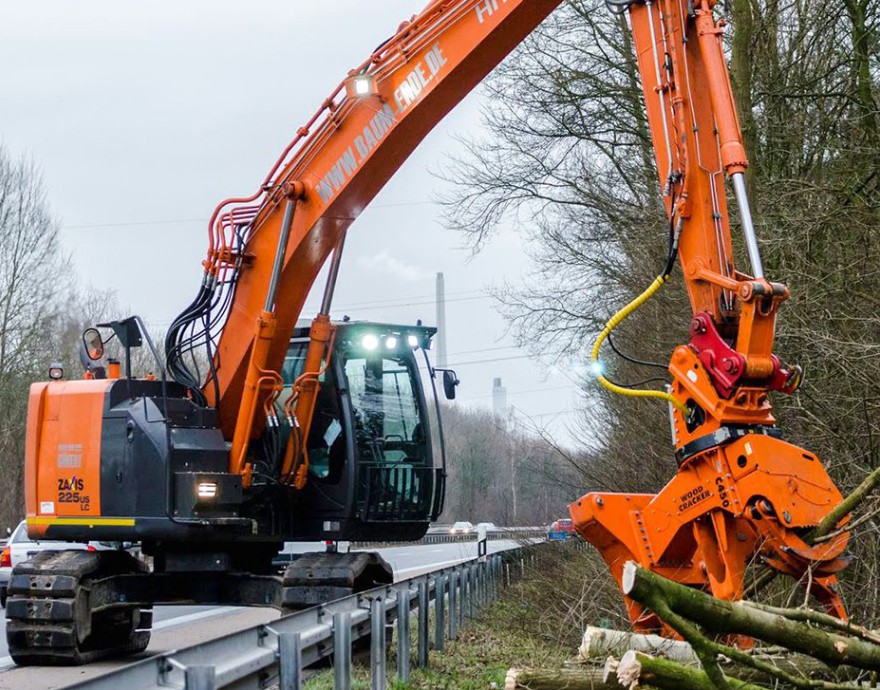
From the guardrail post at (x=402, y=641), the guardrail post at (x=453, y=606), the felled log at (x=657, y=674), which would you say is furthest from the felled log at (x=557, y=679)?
the guardrail post at (x=453, y=606)

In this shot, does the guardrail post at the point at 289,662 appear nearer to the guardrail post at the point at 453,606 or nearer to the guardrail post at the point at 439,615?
the guardrail post at the point at 439,615

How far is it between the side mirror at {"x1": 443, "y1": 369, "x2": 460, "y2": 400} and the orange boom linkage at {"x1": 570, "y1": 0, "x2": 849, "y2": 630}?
11.2ft

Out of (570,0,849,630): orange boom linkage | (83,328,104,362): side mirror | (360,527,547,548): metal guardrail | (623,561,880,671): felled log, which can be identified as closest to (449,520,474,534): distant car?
(360,527,547,548): metal guardrail

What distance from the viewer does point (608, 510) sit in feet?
27.0

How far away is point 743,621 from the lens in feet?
16.8

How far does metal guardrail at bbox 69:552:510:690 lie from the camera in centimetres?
459

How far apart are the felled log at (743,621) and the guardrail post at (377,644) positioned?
10.4ft

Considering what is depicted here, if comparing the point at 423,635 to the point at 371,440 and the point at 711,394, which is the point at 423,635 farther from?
the point at 711,394

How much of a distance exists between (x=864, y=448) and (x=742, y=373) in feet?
12.5

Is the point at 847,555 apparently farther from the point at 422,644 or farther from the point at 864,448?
the point at 422,644

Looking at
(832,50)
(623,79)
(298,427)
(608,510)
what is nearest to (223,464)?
(298,427)

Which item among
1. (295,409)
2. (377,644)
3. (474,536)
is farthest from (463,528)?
(377,644)

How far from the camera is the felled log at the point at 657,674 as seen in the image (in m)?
5.07

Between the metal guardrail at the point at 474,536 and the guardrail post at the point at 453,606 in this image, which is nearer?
the guardrail post at the point at 453,606
